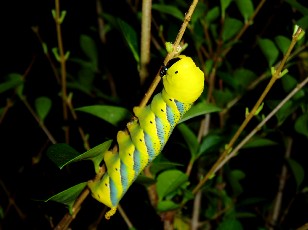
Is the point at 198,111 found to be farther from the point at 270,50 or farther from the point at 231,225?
the point at 270,50

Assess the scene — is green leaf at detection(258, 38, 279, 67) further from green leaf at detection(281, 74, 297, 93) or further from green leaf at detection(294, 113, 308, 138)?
green leaf at detection(294, 113, 308, 138)

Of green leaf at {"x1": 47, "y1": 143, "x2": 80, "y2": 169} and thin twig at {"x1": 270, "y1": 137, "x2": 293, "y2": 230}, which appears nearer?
green leaf at {"x1": 47, "y1": 143, "x2": 80, "y2": 169}

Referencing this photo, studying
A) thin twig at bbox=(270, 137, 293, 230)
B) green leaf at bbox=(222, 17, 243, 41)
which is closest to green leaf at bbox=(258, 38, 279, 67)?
green leaf at bbox=(222, 17, 243, 41)

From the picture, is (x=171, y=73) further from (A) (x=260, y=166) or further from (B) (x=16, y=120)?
(B) (x=16, y=120)

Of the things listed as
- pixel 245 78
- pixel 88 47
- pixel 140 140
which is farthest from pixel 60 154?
pixel 88 47

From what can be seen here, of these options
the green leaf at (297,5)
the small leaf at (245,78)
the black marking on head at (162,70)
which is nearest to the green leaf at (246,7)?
the green leaf at (297,5)

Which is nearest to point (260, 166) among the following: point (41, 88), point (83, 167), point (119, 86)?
point (119, 86)
